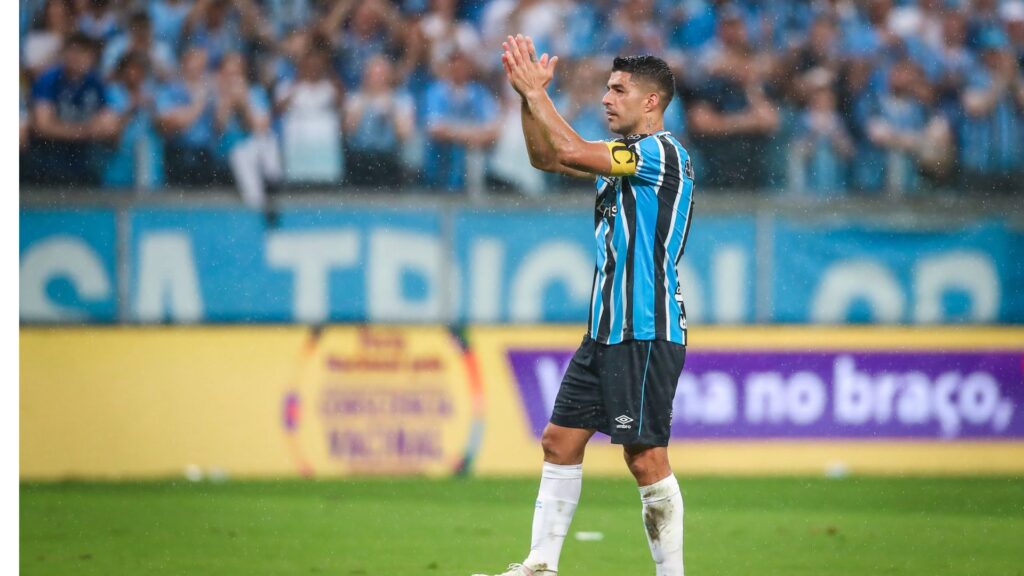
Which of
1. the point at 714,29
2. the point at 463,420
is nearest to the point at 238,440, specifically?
the point at 463,420

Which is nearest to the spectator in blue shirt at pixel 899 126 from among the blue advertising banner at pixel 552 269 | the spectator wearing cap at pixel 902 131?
the spectator wearing cap at pixel 902 131

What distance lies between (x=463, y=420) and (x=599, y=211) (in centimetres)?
437

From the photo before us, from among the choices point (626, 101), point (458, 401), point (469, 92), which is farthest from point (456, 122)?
point (626, 101)

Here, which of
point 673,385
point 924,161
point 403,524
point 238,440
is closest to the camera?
point 673,385

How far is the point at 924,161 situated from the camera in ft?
34.3

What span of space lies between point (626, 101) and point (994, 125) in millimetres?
5982

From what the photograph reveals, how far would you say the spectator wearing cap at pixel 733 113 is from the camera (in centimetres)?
1018

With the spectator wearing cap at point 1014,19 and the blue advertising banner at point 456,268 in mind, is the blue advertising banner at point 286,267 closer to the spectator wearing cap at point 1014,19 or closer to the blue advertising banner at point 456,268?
the blue advertising banner at point 456,268

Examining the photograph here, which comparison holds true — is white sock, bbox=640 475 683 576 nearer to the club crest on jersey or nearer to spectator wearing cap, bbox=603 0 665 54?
the club crest on jersey

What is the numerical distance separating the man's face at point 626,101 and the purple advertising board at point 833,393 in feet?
14.5

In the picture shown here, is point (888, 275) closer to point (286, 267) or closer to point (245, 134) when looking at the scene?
A: point (286, 267)

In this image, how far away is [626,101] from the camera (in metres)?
5.31

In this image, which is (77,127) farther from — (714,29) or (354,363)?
(714,29)

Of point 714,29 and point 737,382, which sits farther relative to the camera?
point 714,29
